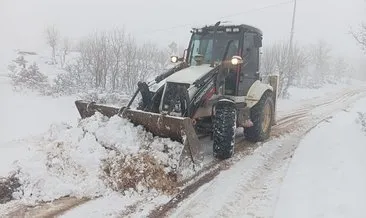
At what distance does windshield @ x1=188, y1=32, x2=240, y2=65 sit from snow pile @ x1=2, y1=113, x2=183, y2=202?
256 cm

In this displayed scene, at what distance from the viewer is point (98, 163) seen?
18.0 ft

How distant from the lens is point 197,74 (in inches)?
273

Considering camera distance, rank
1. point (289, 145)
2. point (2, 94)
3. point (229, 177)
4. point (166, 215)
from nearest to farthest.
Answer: point (166, 215) → point (229, 177) → point (289, 145) → point (2, 94)

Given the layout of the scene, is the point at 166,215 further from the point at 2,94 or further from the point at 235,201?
the point at 2,94

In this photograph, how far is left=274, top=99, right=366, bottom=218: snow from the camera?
Answer: 4.58 metres

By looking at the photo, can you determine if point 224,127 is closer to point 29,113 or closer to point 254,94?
point 254,94

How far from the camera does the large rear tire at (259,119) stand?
8.27 meters

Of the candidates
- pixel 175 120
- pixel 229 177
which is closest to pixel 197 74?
pixel 175 120

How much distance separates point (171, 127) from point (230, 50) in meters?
2.66

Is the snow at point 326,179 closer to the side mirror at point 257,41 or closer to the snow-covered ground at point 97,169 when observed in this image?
the snow-covered ground at point 97,169

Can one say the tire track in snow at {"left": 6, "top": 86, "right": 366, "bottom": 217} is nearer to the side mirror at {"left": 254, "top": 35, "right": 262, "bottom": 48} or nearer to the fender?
the fender

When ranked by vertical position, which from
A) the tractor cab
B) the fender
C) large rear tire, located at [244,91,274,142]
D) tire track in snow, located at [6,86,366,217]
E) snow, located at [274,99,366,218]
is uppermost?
the tractor cab

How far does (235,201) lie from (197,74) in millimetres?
2717

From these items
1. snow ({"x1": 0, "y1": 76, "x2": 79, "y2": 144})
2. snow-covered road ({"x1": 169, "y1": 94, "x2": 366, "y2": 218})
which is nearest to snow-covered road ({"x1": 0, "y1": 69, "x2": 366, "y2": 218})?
snow-covered road ({"x1": 169, "y1": 94, "x2": 366, "y2": 218})
